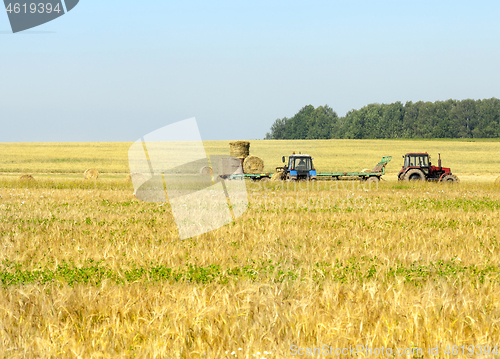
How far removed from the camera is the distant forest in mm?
111750

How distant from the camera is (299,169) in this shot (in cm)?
2533

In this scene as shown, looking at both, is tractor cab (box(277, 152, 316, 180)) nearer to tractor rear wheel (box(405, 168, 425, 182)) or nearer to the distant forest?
tractor rear wheel (box(405, 168, 425, 182))

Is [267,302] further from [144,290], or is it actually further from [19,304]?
[19,304]

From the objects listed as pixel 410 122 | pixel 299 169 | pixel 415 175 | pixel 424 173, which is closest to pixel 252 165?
pixel 299 169

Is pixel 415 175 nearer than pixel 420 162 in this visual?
Yes

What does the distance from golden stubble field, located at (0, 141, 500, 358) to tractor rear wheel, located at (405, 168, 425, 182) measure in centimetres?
1566

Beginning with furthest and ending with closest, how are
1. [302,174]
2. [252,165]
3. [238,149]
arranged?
[238,149], [252,165], [302,174]

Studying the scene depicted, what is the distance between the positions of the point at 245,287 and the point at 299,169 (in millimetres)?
20314

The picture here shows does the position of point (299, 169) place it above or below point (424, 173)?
above

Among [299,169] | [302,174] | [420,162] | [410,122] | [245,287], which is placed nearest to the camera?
[245,287]

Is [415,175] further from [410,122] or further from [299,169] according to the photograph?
[410,122]

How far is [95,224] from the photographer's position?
10.6m

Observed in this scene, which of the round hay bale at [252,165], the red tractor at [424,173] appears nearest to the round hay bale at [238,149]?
the round hay bale at [252,165]

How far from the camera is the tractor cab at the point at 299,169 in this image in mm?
24703
